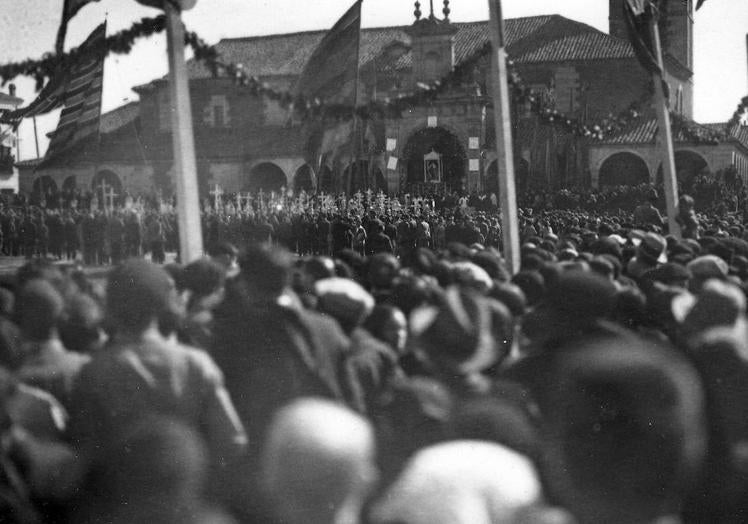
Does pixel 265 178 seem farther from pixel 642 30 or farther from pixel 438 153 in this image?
pixel 642 30

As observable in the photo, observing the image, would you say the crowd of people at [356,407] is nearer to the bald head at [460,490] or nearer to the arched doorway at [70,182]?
the bald head at [460,490]

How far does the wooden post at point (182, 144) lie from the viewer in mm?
8641

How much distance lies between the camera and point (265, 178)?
4788cm

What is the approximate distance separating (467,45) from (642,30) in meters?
37.8

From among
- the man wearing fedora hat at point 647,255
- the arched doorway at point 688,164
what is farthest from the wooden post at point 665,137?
the arched doorway at point 688,164

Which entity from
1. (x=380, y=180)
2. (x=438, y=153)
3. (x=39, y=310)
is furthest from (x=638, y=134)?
(x=39, y=310)

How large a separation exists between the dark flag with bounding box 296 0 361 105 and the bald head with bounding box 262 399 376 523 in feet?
30.5

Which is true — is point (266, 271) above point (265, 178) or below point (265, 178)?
below

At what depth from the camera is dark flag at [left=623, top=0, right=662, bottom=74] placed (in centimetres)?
1258

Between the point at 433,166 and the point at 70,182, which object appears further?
the point at 70,182

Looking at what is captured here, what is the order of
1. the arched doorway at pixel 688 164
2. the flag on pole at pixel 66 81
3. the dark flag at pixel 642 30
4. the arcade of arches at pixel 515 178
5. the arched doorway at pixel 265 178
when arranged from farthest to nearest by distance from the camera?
the arched doorway at pixel 265 178 → the arcade of arches at pixel 515 178 → the arched doorway at pixel 688 164 → the dark flag at pixel 642 30 → the flag on pole at pixel 66 81

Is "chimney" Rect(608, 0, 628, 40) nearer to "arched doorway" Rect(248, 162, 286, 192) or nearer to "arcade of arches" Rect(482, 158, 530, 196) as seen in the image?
"arcade of arches" Rect(482, 158, 530, 196)

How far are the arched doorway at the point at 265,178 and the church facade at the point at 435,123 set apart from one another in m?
0.05

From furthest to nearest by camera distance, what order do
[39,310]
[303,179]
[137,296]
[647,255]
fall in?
[303,179] → [647,255] → [39,310] → [137,296]
